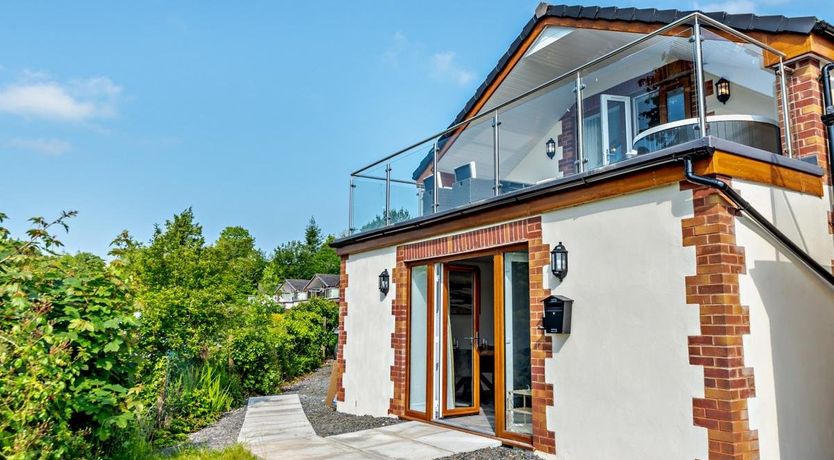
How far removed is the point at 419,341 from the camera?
8.75 metres

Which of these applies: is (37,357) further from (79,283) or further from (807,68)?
(807,68)

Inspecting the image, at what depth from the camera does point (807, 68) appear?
6148mm

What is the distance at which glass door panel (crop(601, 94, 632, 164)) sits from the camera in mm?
5835

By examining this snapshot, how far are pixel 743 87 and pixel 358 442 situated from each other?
6.37m

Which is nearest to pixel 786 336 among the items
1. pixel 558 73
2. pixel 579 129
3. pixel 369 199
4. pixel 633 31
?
pixel 579 129

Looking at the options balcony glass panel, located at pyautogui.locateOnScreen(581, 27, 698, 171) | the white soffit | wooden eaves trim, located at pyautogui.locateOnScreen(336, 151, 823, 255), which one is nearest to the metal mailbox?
wooden eaves trim, located at pyautogui.locateOnScreen(336, 151, 823, 255)

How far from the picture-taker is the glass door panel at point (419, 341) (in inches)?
336

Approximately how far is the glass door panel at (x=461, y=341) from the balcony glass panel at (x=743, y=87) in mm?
4084

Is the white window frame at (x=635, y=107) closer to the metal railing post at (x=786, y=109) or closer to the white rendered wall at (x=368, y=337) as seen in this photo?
the metal railing post at (x=786, y=109)

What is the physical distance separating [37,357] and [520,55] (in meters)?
8.47

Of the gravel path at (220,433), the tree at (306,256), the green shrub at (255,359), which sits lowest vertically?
the gravel path at (220,433)

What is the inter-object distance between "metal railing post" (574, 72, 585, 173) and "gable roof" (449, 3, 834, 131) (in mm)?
1331

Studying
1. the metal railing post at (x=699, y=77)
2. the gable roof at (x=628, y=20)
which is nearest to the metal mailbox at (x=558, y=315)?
the metal railing post at (x=699, y=77)

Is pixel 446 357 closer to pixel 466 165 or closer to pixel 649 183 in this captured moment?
pixel 466 165
